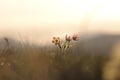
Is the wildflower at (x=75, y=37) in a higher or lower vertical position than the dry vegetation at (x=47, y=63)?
higher

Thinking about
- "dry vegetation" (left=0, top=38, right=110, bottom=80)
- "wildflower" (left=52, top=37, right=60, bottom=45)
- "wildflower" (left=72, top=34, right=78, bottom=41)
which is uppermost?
"wildflower" (left=72, top=34, right=78, bottom=41)

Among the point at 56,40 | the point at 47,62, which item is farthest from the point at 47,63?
the point at 56,40

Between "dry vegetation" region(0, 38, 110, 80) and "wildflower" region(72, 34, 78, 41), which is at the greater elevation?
"wildflower" region(72, 34, 78, 41)

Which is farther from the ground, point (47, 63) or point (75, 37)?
point (75, 37)

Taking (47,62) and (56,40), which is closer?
(47,62)

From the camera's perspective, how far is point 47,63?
354 centimetres

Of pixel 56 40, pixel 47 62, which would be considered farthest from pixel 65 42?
pixel 47 62

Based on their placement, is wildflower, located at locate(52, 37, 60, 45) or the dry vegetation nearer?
the dry vegetation

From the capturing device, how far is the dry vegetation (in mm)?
3428

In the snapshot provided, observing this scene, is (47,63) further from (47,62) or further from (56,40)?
(56,40)

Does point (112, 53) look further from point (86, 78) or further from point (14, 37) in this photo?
point (14, 37)

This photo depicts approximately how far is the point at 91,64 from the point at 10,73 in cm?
65

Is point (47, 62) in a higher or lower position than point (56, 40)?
lower

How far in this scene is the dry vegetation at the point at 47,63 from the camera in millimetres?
3428
